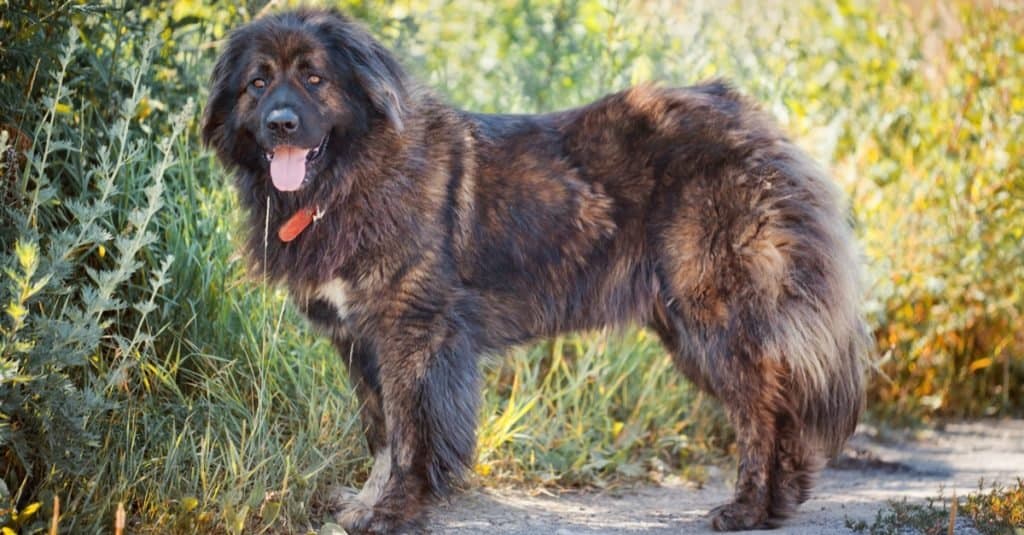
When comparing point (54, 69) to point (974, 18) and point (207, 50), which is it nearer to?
point (207, 50)

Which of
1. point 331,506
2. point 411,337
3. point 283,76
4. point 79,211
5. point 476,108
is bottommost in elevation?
point 331,506

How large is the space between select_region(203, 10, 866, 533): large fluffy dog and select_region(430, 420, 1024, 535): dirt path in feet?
0.96

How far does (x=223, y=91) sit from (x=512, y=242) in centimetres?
123

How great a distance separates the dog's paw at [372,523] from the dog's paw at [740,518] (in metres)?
1.15

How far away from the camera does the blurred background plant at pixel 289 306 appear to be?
141 inches

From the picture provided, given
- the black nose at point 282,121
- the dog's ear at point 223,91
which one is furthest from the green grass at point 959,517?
the dog's ear at point 223,91

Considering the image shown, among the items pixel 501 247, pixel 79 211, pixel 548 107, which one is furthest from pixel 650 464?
pixel 79 211

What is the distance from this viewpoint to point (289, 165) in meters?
3.88

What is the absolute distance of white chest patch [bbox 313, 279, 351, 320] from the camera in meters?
3.95

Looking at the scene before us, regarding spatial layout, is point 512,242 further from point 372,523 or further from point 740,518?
point 740,518

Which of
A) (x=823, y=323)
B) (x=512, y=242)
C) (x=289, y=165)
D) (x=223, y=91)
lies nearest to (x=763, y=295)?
(x=823, y=323)

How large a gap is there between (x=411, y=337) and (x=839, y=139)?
401 cm

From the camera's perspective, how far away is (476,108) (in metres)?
6.22

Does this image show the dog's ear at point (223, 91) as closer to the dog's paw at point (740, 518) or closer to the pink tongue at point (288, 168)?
the pink tongue at point (288, 168)
